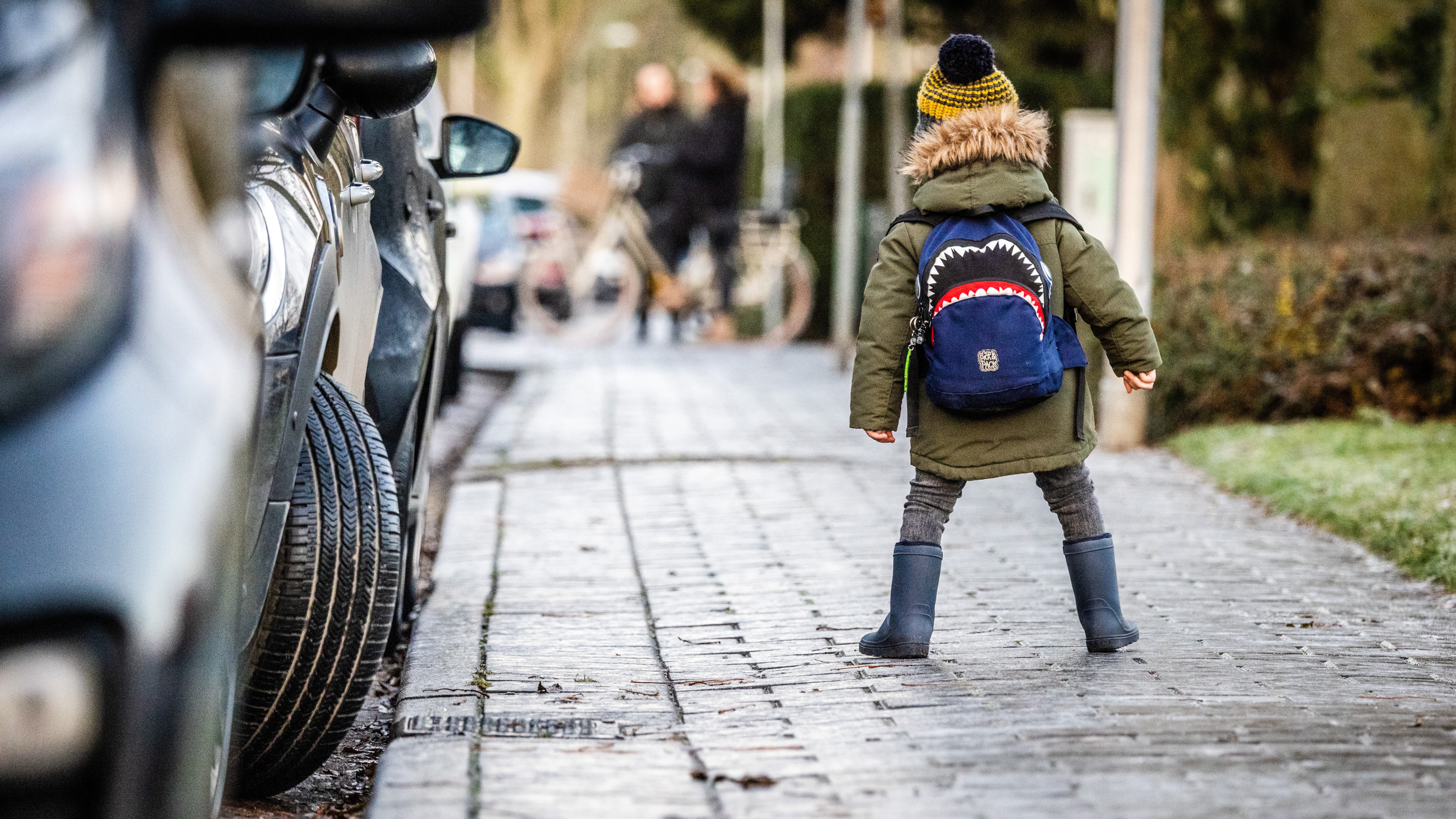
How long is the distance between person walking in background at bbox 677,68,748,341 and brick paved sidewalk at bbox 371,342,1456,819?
8667 mm

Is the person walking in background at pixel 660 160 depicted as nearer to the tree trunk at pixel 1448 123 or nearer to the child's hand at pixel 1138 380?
the tree trunk at pixel 1448 123

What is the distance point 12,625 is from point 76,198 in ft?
1.34

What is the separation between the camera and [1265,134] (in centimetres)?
1314

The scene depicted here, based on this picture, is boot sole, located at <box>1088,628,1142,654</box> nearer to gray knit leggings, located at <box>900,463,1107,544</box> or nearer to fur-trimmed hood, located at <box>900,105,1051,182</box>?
gray knit leggings, located at <box>900,463,1107,544</box>

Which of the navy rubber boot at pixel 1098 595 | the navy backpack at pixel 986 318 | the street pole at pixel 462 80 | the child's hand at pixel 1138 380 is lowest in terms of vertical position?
the navy rubber boot at pixel 1098 595

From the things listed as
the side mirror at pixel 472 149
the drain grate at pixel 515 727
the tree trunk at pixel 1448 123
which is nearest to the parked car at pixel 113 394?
the drain grate at pixel 515 727

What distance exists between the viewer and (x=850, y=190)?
15.2 metres

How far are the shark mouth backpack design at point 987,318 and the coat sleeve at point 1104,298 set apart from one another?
127mm

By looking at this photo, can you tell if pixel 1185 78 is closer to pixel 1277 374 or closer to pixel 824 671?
pixel 1277 374

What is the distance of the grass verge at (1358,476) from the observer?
20.1ft

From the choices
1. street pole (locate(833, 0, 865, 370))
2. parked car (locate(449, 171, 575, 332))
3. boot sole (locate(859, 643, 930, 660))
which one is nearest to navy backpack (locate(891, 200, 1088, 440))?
boot sole (locate(859, 643, 930, 660))

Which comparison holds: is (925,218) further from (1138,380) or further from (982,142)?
(1138,380)

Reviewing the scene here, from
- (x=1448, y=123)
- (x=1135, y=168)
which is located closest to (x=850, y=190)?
(x=1448, y=123)

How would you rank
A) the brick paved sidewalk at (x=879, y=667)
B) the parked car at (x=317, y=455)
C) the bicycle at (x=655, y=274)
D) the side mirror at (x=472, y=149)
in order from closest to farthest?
the parked car at (x=317, y=455), the brick paved sidewalk at (x=879, y=667), the side mirror at (x=472, y=149), the bicycle at (x=655, y=274)
